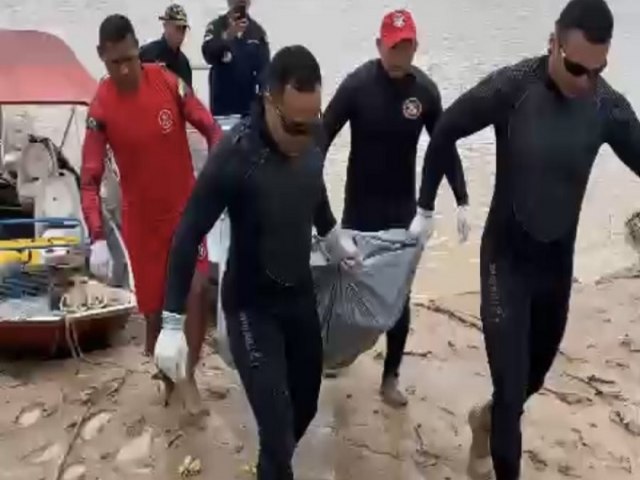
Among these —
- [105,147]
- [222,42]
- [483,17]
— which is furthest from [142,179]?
[483,17]

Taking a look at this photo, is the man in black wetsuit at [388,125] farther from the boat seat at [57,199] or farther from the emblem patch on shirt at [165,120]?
the boat seat at [57,199]

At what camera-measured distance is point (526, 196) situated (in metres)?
4.92

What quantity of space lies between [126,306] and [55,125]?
17.1 feet

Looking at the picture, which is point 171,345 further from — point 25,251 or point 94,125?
point 25,251

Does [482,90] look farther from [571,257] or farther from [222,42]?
[222,42]

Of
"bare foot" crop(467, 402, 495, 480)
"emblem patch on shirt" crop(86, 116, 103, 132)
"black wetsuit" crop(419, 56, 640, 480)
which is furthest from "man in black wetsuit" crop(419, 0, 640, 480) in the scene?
"emblem patch on shirt" crop(86, 116, 103, 132)

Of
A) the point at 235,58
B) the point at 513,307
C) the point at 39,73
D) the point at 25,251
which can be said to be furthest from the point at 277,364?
the point at 235,58

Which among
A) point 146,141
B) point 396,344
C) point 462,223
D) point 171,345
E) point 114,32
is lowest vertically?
point 396,344

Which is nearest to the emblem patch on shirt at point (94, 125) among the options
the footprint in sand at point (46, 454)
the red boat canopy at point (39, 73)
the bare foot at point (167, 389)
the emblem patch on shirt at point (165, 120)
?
the emblem patch on shirt at point (165, 120)

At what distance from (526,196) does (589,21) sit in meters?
0.74

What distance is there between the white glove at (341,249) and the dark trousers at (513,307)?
0.67m

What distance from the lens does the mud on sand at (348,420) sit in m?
5.94

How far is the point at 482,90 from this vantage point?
4973mm

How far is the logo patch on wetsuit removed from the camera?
595 cm
